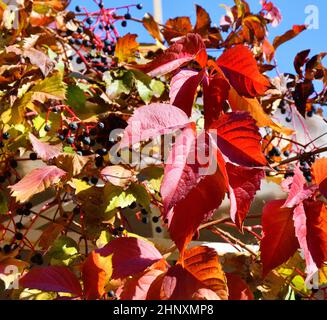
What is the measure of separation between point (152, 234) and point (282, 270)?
324 millimetres

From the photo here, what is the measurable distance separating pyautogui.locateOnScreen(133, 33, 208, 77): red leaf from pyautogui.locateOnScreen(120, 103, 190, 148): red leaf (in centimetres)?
12

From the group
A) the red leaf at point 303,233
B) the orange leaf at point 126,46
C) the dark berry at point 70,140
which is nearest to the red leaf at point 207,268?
the red leaf at point 303,233

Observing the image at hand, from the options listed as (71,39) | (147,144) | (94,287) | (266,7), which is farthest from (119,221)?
(266,7)

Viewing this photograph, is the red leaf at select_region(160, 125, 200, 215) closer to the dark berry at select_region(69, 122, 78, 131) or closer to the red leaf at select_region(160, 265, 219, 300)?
the red leaf at select_region(160, 265, 219, 300)

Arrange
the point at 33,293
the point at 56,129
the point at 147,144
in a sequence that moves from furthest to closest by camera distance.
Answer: the point at 147,144 < the point at 56,129 < the point at 33,293

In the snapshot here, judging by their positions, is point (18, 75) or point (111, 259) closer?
point (111, 259)

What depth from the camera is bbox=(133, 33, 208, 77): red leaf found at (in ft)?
2.33

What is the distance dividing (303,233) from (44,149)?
1.33 ft

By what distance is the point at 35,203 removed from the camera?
112 centimetres

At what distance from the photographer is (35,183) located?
793mm

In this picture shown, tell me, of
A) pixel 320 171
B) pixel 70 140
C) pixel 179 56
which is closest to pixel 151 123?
pixel 179 56

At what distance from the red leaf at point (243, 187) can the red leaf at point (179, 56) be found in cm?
17
